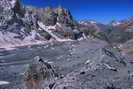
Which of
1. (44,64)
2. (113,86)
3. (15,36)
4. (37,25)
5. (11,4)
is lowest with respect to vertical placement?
(113,86)

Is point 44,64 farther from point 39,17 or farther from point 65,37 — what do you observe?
point 39,17

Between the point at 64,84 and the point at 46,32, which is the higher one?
the point at 46,32

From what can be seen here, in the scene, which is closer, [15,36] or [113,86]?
[113,86]

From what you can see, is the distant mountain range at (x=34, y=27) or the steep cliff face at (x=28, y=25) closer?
the distant mountain range at (x=34, y=27)

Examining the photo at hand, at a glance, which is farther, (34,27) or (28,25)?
(34,27)

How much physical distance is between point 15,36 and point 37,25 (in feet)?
96.0

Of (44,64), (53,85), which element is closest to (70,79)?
(53,85)

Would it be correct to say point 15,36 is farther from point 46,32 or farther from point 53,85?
point 53,85

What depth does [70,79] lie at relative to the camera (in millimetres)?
17344

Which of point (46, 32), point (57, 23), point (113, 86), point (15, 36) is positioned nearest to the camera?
point (113, 86)

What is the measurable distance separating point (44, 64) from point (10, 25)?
467ft

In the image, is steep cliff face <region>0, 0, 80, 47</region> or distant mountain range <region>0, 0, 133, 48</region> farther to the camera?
steep cliff face <region>0, 0, 80, 47</region>

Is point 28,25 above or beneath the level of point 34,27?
above

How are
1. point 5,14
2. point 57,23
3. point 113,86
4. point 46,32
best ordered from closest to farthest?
point 113,86
point 5,14
point 46,32
point 57,23
